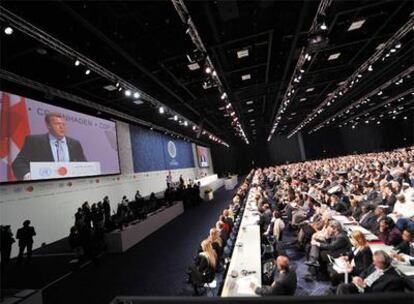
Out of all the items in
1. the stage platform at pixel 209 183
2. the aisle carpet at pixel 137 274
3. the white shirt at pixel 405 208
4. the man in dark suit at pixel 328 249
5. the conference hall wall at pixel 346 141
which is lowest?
the aisle carpet at pixel 137 274

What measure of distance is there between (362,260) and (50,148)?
960 centimetres

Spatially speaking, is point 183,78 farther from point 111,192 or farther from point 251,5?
point 111,192

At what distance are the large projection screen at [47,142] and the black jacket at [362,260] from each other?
29.0 feet

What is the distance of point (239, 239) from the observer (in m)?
6.25

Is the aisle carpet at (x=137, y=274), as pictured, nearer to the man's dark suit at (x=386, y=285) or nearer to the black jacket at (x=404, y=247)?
the man's dark suit at (x=386, y=285)

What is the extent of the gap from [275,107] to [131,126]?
9.31 metres

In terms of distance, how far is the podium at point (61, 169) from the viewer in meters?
9.47

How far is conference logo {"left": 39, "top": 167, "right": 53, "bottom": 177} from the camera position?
9609mm

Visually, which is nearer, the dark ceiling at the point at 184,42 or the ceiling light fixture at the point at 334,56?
the dark ceiling at the point at 184,42

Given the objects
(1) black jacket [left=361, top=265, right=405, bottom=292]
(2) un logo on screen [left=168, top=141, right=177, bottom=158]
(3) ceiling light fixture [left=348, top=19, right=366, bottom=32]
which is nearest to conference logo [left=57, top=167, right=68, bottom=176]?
(1) black jacket [left=361, top=265, right=405, bottom=292]

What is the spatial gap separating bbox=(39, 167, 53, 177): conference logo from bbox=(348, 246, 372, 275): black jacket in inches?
361

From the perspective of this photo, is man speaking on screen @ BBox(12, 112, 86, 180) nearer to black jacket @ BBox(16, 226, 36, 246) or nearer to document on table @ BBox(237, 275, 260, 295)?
black jacket @ BBox(16, 226, 36, 246)

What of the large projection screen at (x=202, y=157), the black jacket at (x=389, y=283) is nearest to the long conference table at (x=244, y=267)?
the black jacket at (x=389, y=283)

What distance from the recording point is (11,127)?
874 centimetres
